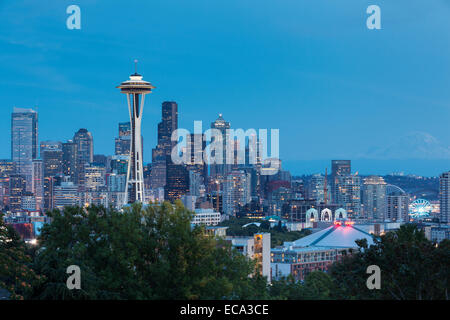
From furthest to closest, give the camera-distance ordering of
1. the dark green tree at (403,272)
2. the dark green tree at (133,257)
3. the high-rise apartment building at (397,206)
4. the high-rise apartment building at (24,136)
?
the high-rise apartment building at (24,136)
the high-rise apartment building at (397,206)
the dark green tree at (403,272)
the dark green tree at (133,257)

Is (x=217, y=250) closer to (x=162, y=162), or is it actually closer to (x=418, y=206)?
(x=418, y=206)

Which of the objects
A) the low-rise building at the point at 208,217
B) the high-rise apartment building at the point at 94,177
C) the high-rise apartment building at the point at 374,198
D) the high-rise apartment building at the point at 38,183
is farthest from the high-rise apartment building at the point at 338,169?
the high-rise apartment building at the point at 38,183

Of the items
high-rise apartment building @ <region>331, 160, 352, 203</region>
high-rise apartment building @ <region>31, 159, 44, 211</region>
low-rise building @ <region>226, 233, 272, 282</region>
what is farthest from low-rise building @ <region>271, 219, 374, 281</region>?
high-rise apartment building @ <region>331, 160, 352, 203</region>

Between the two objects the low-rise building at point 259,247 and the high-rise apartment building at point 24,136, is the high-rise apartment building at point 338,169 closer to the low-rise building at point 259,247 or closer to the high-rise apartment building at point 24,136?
the high-rise apartment building at point 24,136

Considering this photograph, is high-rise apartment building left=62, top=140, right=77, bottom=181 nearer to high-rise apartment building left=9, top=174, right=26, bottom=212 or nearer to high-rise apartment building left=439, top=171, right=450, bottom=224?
high-rise apartment building left=9, top=174, right=26, bottom=212

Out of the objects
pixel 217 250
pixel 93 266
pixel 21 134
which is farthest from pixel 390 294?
pixel 21 134

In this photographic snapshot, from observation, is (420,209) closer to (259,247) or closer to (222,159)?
(222,159)

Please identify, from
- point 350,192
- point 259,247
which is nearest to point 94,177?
point 350,192
